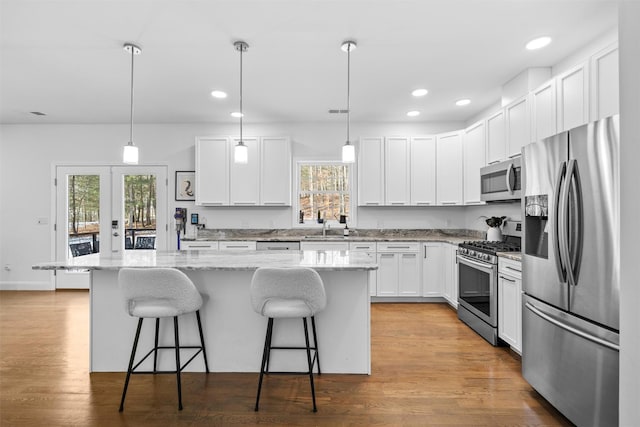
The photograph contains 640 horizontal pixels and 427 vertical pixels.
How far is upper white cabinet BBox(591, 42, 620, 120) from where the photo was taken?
2.25 meters

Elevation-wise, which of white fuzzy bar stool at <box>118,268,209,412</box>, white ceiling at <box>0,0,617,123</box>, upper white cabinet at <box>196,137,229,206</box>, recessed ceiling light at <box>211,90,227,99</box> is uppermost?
white ceiling at <box>0,0,617,123</box>

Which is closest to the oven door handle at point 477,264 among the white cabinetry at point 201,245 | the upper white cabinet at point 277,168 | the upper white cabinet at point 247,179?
the upper white cabinet at point 277,168

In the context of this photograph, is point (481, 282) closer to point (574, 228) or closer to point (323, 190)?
point (574, 228)

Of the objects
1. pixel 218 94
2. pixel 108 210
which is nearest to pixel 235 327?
pixel 218 94

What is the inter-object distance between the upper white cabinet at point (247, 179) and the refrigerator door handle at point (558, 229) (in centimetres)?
377

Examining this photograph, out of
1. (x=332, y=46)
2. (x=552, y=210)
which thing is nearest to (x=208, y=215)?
(x=332, y=46)

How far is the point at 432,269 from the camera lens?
15.0ft

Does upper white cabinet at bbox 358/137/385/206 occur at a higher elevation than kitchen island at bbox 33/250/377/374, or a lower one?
higher

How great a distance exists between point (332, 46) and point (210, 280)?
2.18m

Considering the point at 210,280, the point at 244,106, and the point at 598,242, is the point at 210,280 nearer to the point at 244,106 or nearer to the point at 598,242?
the point at 598,242

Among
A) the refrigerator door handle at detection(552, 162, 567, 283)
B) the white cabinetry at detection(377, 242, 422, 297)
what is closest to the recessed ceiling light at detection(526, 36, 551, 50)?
the refrigerator door handle at detection(552, 162, 567, 283)

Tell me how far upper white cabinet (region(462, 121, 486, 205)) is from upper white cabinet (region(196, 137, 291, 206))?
2436mm

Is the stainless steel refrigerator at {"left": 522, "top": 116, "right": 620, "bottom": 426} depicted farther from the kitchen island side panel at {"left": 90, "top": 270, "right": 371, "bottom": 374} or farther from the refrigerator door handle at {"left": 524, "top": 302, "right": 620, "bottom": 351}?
the kitchen island side panel at {"left": 90, "top": 270, "right": 371, "bottom": 374}

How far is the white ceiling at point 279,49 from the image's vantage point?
242 centimetres
